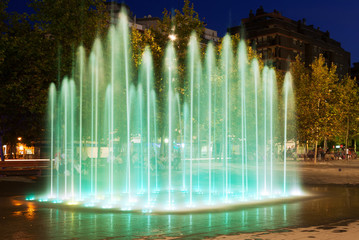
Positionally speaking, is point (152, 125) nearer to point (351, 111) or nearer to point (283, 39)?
point (351, 111)

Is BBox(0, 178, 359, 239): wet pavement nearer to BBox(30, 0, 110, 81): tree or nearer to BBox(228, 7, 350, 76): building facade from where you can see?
BBox(30, 0, 110, 81): tree

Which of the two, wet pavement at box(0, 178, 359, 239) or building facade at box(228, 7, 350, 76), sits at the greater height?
building facade at box(228, 7, 350, 76)

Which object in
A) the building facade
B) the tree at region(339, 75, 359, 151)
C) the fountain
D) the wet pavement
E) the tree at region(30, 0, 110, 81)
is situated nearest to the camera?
the wet pavement

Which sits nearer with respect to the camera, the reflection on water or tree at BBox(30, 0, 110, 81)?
the reflection on water

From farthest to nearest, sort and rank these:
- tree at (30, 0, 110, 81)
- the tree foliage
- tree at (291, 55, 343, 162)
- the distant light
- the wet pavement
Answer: tree at (291, 55, 343, 162) < the distant light < tree at (30, 0, 110, 81) < the tree foliage < the wet pavement

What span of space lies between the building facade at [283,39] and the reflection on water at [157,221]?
3023 inches

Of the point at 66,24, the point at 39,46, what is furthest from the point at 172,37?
the point at 39,46

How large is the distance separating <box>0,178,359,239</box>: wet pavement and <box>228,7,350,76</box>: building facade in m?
76.6

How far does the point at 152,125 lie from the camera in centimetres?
3975

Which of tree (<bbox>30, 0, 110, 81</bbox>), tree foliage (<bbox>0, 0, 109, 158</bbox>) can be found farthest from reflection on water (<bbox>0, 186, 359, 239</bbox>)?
tree (<bbox>30, 0, 110, 81</bbox>)

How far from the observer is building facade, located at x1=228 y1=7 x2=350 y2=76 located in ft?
304

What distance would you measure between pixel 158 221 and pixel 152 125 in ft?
95.6

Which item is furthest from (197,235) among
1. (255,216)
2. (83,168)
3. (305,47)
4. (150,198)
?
(305,47)

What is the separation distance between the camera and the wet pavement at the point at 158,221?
915cm
